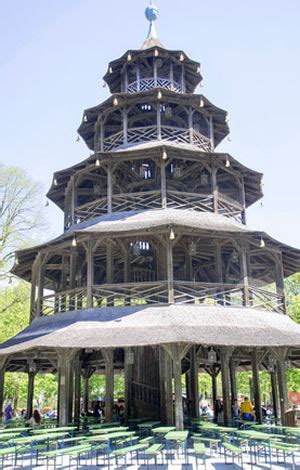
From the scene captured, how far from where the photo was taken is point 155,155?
22.1 meters

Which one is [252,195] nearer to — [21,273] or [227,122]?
[227,122]

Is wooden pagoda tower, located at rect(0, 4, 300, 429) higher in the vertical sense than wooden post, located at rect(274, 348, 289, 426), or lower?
higher

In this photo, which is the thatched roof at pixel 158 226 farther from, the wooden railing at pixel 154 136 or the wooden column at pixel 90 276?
the wooden railing at pixel 154 136

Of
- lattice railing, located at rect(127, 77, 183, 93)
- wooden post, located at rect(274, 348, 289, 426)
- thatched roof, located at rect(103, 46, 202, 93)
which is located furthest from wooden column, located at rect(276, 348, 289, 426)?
thatched roof, located at rect(103, 46, 202, 93)

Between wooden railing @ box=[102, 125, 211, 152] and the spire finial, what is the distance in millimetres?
6397

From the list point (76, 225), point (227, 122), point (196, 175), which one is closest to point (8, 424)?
point (76, 225)

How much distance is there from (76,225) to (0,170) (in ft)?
42.3

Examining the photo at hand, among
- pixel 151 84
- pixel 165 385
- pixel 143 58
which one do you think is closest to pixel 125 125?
pixel 151 84

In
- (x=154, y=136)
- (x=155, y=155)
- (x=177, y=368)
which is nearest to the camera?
(x=177, y=368)

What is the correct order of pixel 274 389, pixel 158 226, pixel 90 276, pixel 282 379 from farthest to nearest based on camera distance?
pixel 274 389
pixel 90 276
pixel 282 379
pixel 158 226

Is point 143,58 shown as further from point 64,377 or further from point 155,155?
point 64,377

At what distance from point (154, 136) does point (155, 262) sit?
6.52 m

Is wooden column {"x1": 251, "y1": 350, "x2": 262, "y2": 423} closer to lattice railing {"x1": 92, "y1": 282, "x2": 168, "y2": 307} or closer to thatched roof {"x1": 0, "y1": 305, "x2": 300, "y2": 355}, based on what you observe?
thatched roof {"x1": 0, "y1": 305, "x2": 300, "y2": 355}

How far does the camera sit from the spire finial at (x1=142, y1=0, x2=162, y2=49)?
1142 inches
